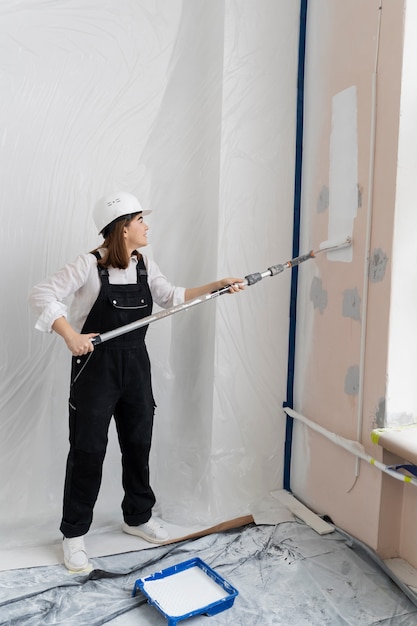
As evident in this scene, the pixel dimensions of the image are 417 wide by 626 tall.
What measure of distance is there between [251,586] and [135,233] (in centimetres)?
106

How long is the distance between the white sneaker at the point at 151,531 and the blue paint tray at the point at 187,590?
0.21 meters

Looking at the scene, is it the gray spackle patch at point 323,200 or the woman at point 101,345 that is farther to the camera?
the gray spackle patch at point 323,200

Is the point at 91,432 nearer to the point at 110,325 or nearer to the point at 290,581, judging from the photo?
the point at 110,325

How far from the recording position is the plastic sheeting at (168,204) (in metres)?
1.96

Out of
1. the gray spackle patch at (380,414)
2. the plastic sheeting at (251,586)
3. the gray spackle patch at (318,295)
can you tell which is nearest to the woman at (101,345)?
the plastic sheeting at (251,586)

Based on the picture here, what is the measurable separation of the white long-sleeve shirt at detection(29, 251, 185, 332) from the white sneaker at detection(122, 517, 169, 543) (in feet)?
2.26

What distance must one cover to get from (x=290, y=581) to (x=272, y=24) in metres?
1.79

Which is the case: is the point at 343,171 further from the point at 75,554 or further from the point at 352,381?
the point at 75,554

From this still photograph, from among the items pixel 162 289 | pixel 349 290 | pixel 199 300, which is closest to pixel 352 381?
pixel 349 290

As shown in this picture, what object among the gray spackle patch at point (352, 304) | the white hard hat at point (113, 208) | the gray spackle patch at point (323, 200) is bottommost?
the gray spackle patch at point (352, 304)

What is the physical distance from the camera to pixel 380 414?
1.78 meters

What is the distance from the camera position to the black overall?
1.79 metres

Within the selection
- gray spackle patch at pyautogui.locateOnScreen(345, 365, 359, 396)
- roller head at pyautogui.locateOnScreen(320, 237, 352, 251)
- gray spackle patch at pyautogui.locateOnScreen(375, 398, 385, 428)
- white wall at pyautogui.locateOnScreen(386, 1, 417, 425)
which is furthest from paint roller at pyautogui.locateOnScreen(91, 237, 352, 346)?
gray spackle patch at pyautogui.locateOnScreen(375, 398, 385, 428)

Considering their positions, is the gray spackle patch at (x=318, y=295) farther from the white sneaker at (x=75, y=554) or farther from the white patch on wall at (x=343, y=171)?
the white sneaker at (x=75, y=554)
